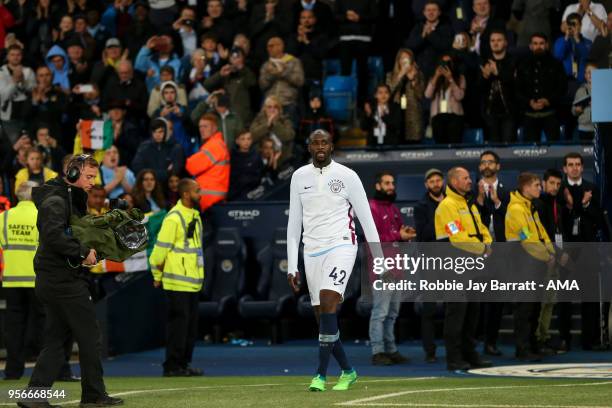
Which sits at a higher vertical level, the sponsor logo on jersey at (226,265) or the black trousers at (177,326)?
the sponsor logo on jersey at (226,265)

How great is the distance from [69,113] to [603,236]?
966 centimetres

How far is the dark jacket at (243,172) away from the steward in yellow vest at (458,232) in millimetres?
5710

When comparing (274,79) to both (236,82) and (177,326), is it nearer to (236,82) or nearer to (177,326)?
(236,82)

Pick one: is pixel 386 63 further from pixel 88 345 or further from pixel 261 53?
pixel 88 345

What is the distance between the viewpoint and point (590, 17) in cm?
1989

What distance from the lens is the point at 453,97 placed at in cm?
1991

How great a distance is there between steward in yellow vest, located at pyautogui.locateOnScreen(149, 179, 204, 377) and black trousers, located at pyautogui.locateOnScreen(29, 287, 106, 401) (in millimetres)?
4469

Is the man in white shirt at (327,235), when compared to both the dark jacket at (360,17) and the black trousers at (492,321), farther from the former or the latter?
the dark jacket at (360,17)

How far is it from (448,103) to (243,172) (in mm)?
3183

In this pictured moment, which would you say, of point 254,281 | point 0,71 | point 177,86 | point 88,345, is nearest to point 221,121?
point 177,86

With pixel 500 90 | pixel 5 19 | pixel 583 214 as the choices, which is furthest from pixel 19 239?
pixel 5 19

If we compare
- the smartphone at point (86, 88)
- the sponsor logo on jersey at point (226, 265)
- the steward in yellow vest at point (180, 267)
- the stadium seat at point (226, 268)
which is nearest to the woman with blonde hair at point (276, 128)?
the stadium seat at point (226, 268)

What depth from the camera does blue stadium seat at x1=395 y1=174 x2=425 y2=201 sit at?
1928 cm

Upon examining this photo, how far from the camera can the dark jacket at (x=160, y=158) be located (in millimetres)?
19812
